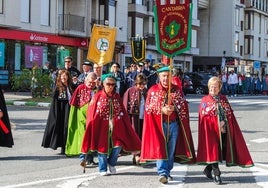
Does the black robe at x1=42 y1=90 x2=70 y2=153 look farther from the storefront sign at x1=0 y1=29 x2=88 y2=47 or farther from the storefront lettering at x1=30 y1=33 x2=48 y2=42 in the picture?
the storefront lettering at x1=30 y1=33 x2=48 y2=42

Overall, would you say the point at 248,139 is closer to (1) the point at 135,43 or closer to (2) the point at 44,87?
(1) the point at 135,43

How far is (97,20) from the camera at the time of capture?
4291cm

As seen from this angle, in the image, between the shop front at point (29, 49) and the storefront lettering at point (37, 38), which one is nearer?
the shop front at point (29, 49)

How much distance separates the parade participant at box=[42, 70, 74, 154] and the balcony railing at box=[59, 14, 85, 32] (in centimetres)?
2719

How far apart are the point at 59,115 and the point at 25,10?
2451cm

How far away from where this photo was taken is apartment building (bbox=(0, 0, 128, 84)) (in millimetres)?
33000

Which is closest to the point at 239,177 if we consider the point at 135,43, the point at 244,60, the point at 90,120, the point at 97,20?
the point at 90,120

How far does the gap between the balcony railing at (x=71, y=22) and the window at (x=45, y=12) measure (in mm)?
1358

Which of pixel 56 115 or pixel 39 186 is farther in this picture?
pixel 56 115

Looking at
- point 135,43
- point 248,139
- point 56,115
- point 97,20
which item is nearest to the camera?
point 56,115

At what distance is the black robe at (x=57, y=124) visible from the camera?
1098 cm

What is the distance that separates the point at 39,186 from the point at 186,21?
335 cm

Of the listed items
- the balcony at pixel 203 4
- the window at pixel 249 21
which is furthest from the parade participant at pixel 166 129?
the window at pixel 249 21

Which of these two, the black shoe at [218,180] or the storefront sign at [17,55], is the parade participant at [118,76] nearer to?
the black shoe at [218,180]
